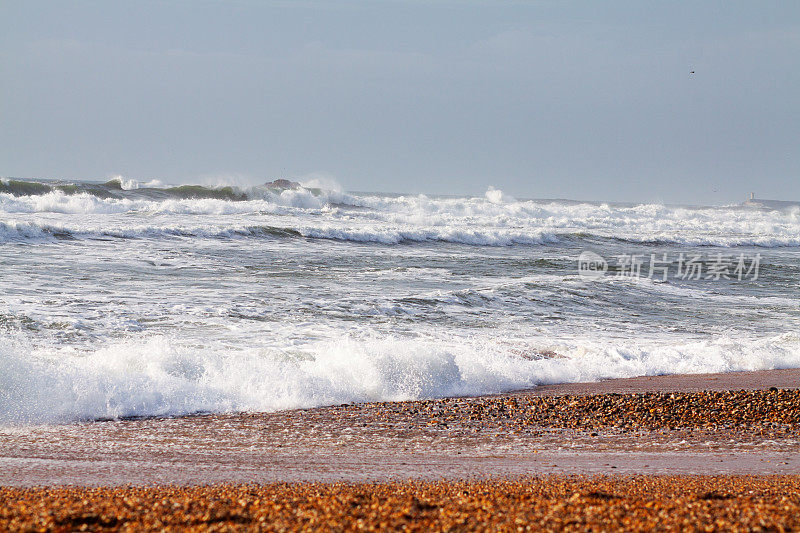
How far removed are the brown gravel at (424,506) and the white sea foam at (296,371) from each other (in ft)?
7.92

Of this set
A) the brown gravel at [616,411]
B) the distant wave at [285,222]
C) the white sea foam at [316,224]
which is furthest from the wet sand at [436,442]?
the white sea foam at [316,224]

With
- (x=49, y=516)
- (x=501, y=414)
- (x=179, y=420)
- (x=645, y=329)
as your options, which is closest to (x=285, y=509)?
(x=49, y=516)

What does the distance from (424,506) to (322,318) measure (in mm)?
7372

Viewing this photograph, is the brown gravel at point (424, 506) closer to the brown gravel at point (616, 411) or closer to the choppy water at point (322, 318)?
the brown gravel at point (616, 411)

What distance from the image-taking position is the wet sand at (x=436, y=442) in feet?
15.7

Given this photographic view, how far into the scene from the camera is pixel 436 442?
573 centimetres

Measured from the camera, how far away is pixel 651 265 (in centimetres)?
2275

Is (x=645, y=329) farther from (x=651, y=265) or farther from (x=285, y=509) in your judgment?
(x=651, y=265)

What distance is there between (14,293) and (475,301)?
8153mm

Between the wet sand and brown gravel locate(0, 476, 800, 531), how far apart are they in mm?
397

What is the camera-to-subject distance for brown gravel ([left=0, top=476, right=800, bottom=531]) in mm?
3225

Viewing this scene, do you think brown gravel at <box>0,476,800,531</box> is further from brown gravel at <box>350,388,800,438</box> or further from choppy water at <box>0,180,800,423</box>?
choppy water at <box>0,180,800,423</box>

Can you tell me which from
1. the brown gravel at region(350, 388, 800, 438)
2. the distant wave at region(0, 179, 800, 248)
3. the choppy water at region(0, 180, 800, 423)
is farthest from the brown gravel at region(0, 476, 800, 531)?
the distant wave at region(0, 179, 800, 248)

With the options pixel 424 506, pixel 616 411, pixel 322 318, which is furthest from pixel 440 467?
pixel 322 318
